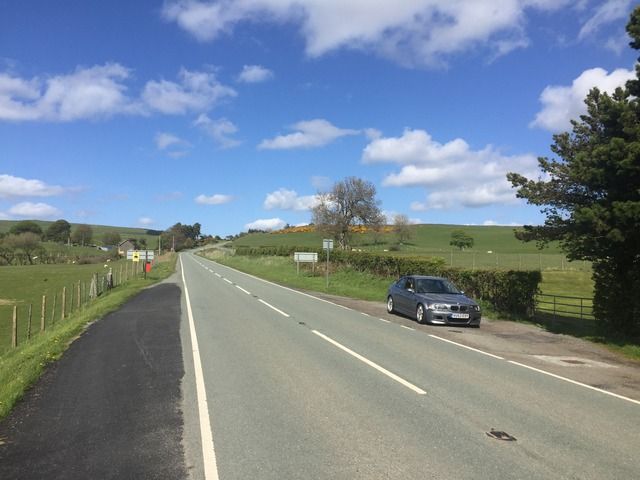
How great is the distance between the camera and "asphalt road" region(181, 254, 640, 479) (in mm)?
4758

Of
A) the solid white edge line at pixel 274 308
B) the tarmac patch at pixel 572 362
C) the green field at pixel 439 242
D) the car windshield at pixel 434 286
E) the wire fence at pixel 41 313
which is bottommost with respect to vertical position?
the wire fence at pixel 41 313

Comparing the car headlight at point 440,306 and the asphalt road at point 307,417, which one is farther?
the car headlight at point 440,306

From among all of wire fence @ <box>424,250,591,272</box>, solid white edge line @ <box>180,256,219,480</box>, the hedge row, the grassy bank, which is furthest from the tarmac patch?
wire fence @ <box>424,250,591,272</box>

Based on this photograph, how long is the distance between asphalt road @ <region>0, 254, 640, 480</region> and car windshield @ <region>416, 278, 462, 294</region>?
619 centimetres

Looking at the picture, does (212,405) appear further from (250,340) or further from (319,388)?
(250,340)

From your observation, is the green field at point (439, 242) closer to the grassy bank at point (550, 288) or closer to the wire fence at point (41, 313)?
the grassy bank at point (550, 288)

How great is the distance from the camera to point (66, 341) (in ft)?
39.9

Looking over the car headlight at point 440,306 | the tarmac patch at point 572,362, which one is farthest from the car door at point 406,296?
the tarmac patch at point 572,362

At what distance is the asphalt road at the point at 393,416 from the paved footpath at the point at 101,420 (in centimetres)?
33

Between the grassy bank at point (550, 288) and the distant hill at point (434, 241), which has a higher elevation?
the distant hill at point (434, 241)

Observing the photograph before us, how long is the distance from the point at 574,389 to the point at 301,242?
111 meters

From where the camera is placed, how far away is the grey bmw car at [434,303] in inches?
628

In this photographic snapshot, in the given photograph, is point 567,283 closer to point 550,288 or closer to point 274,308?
point 550,288

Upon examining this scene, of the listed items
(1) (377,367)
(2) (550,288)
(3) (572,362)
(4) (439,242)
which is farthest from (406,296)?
(4) (439,242)
